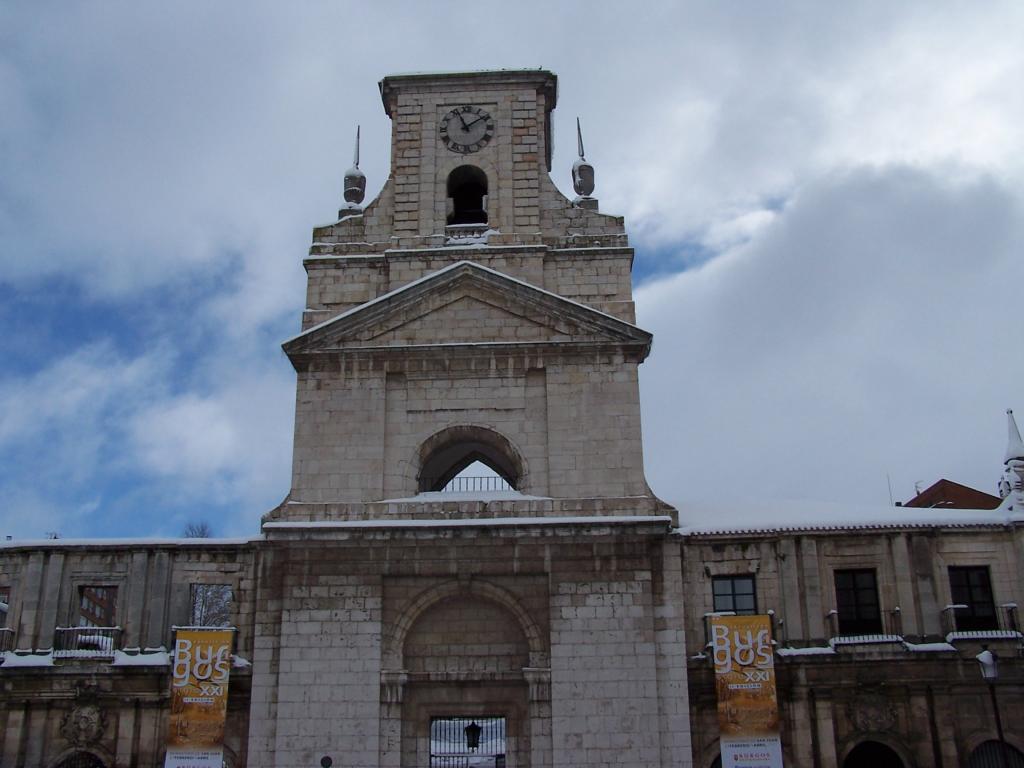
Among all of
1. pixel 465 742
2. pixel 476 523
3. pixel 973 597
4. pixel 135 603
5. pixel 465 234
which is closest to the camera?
pixel 476 523

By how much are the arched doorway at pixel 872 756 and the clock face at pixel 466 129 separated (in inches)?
830

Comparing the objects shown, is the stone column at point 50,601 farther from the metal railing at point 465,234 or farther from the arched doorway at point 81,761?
the metal railing at point 465,234

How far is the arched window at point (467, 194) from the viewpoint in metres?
33.9

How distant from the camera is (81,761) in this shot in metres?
28.5

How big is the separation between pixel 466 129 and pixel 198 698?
19.1 meters

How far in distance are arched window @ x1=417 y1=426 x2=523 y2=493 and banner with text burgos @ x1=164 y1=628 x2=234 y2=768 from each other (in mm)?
6995

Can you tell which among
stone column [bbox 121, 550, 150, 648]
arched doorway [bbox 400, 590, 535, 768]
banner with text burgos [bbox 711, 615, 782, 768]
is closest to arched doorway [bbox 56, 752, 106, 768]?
stone column [bbox 121, 550, 150, 648]

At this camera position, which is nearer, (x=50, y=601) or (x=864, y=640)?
(x=864, y=640)

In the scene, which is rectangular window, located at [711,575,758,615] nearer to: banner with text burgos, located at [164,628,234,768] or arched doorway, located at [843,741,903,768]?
arched doorway, located at [843,741,903,768]

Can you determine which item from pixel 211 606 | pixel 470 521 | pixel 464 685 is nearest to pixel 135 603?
pixel 464 685

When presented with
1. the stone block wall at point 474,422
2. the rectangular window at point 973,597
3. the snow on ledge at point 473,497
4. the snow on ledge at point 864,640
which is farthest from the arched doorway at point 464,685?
the rectangular window at point 973,597

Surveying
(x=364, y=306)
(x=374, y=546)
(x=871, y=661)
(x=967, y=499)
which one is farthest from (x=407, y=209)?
(x=967, y=499)

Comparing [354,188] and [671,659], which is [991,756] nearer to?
[671,659]

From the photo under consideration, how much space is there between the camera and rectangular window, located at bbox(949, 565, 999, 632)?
28.6m
